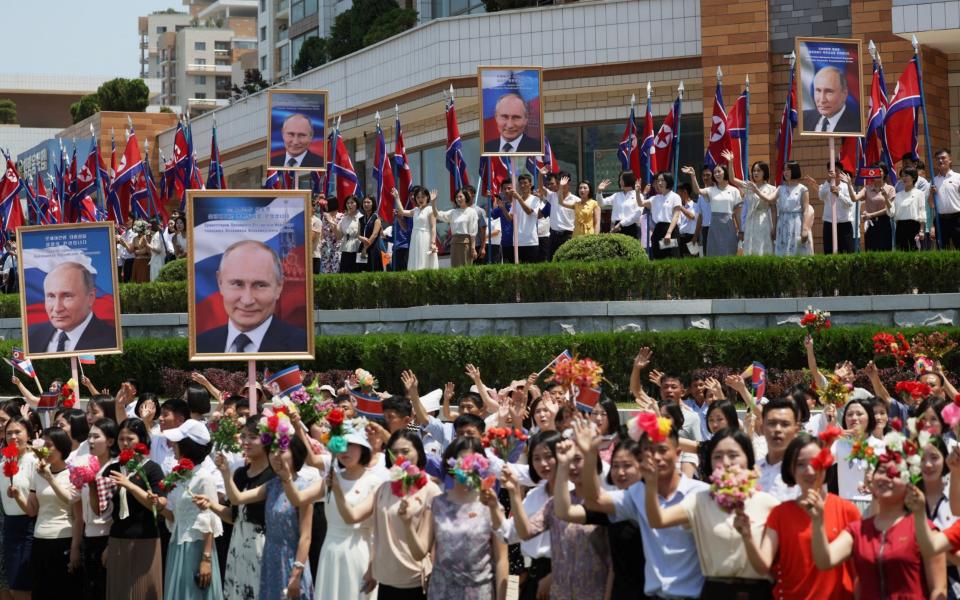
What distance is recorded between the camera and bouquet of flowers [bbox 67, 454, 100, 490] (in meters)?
9.52

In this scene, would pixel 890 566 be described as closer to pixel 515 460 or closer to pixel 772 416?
pixel 772 416

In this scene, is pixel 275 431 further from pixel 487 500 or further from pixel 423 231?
pixel 423 231

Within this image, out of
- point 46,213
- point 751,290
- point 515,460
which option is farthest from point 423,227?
point 46,213

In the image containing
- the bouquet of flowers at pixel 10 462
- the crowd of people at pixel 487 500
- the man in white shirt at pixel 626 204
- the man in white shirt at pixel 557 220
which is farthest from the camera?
the man in white shirt at pixel 557 220

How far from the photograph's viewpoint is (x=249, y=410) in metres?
10.7

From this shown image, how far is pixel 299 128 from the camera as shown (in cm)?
2278

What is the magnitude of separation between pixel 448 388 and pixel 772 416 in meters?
4.25

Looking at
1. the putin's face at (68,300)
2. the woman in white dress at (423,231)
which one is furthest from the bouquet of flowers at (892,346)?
the woman in white dress at (423,231)

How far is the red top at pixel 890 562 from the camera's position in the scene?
654cm

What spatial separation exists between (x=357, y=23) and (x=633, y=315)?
76.1 ft

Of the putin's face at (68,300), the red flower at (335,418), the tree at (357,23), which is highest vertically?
the tree at (357,23)

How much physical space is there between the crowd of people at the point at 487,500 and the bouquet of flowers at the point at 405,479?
2 centimetres

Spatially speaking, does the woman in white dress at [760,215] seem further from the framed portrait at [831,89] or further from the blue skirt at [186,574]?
the blue skirt at [186,574]

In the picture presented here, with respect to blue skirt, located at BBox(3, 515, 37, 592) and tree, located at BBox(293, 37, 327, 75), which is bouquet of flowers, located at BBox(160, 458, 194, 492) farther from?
tree, located at BBox(293, 37, 327, 75)
